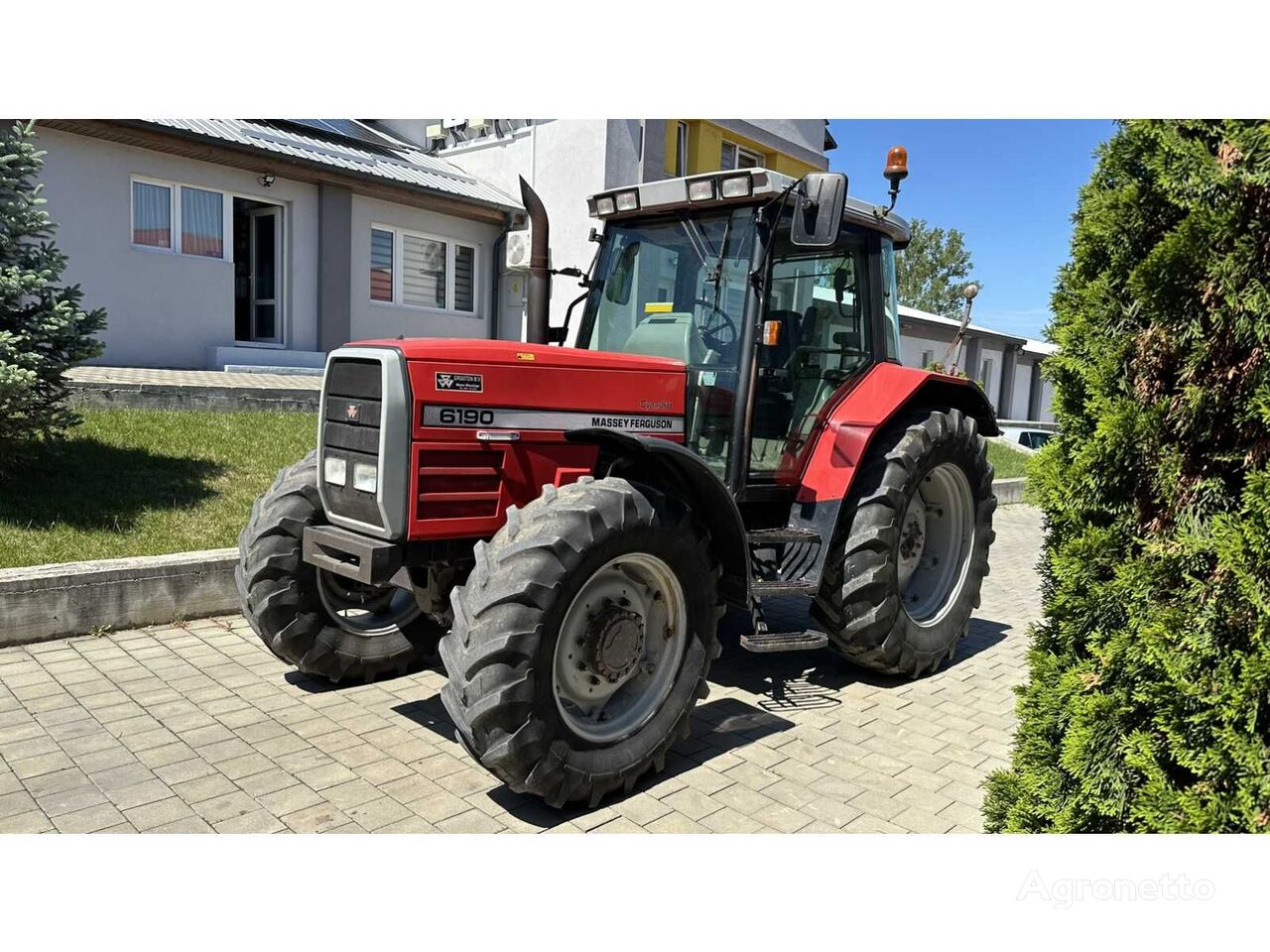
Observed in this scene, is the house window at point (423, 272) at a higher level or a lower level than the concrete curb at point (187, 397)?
higher

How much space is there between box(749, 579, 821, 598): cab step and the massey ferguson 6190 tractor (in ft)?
0.06

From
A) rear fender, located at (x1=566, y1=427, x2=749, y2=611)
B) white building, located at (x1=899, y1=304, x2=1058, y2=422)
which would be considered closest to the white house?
rear fender, located at (x1=566, y1=427, x2=749, y2=611)

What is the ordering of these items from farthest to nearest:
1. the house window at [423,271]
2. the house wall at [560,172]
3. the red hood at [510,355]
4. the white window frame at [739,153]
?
the white window frame at [739,153] → the house wall at [560,172] → the house window at [423,271] → the red hood at [510,355]

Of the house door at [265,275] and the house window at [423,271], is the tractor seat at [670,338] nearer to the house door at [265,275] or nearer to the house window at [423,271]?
the house door at [265,275]

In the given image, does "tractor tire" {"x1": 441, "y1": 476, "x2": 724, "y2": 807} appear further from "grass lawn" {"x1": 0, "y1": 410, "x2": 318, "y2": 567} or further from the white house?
the white house

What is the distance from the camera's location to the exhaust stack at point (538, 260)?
14.3 feet

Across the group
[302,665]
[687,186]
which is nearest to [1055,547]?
[687,186]

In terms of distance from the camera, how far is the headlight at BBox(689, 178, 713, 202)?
448 centimetres

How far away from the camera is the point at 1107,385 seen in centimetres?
243

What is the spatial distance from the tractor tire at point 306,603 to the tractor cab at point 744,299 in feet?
5.74

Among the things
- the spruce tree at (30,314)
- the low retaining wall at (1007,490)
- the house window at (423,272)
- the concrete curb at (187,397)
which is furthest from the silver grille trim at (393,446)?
the low retaining wall at (1007,490)

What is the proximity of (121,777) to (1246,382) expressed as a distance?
3995 mm

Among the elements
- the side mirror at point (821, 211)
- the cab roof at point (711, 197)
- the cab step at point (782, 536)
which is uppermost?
the cab roof at point (711, 197)
